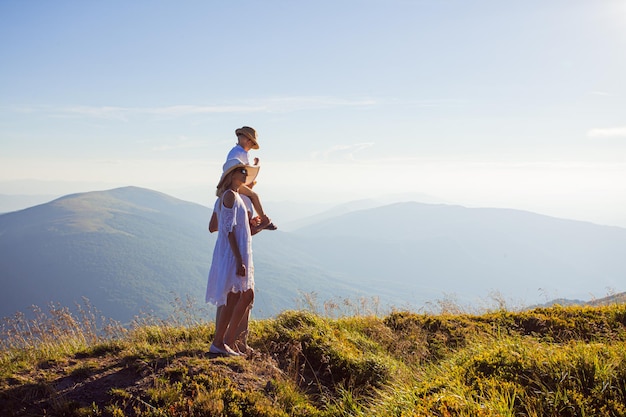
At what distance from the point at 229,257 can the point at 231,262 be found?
8 cm

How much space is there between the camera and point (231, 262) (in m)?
6.37

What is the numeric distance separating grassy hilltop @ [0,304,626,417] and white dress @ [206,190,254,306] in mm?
916

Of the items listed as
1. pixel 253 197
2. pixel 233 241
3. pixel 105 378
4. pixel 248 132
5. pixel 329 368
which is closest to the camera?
pixel 105 378

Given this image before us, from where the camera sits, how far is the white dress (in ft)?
20.7

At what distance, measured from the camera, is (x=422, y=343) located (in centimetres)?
718

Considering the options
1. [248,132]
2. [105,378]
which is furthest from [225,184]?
[105,378]

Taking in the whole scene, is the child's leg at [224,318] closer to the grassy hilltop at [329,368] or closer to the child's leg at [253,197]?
the grassy hilltop at [329,368]

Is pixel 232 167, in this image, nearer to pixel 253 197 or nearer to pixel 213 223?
pixel 253 197

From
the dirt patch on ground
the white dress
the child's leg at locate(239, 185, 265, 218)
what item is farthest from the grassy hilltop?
the child's leg at locate(239, 185, 265, 218)

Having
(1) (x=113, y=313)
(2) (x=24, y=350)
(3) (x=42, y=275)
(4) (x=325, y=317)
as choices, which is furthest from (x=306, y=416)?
(3) (x=42, y=275)

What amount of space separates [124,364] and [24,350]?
6.98 ft

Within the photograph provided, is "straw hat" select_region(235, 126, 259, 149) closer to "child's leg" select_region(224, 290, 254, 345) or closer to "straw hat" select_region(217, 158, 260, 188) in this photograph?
"straw hat" select_region(217, 158, 260, 188)

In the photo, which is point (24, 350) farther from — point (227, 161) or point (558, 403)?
point (558, 403)

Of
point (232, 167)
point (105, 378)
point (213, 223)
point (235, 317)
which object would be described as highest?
point (232, 167)
